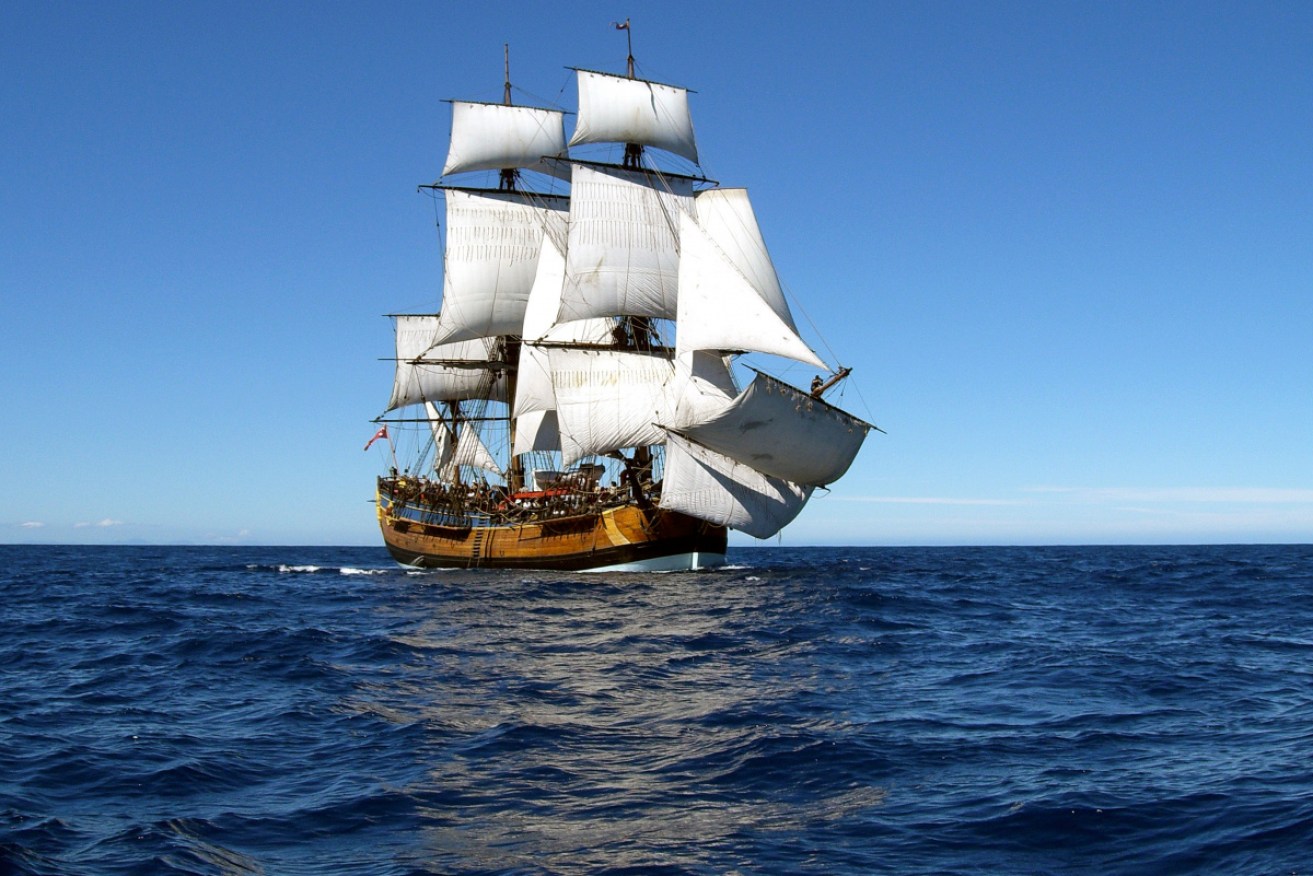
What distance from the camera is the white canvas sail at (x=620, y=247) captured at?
55.4 m

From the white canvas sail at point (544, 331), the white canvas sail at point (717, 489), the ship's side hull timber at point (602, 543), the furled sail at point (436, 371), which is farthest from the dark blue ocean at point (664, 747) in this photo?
the furled sail at point (436, 371)

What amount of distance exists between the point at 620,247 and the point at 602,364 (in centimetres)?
592

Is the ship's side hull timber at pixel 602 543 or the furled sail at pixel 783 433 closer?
the furled sail at pixel 783 433

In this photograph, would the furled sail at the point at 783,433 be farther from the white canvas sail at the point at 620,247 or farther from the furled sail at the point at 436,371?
the furled sail at the point at 436,371

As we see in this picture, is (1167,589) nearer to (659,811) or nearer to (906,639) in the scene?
(906,639)

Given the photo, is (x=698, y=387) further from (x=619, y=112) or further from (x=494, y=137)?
(x=494, y=137)

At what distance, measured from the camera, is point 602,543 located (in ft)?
166

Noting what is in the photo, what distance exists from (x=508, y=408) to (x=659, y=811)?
204ft

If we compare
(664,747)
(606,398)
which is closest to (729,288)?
(606,398)

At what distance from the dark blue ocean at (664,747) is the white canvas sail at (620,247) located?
97.8 ft

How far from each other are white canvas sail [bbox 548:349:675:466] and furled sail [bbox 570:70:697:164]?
1127 cm

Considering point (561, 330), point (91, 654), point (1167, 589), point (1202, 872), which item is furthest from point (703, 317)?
point (1202, 872)

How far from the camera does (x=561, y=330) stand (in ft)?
199

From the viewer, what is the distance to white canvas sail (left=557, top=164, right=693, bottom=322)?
5541cm
